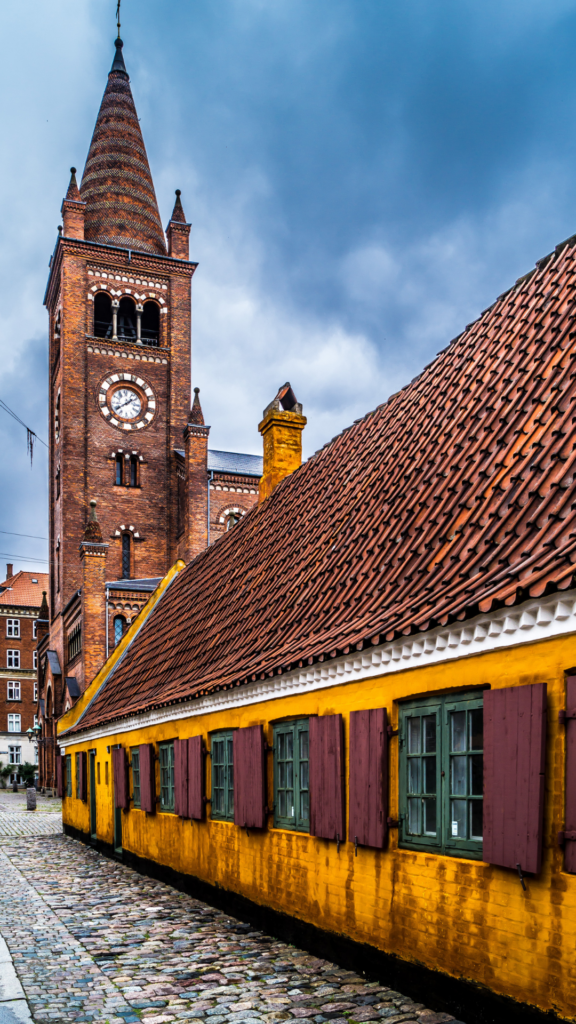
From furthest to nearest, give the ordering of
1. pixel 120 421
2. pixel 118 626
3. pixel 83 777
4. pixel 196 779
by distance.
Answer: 1. pixel 120 421
2. pixel 118 626
3. pixel 83 777
4. pixel 196 779

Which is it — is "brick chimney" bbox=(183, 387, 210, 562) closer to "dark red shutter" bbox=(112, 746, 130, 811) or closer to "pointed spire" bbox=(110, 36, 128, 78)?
"pointed spire" bbox=(110, 36, 128, 78)

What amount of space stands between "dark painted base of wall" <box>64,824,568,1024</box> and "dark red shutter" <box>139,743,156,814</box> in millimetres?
2584

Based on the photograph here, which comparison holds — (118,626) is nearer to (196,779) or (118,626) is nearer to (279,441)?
(279,441)

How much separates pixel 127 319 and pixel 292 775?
117ft

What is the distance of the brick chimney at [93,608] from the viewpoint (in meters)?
33.8

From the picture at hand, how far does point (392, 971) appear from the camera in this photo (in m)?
6.15

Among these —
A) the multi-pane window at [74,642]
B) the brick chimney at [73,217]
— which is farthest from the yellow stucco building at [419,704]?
the brick chimney at [73,217]

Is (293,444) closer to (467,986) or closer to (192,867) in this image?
(192,867)

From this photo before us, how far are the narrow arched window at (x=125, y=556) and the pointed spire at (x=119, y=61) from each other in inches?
1009

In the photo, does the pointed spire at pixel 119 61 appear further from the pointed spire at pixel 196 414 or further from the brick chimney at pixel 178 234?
the pointed spire at pixel 196 414

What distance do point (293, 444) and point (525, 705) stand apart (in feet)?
38.3

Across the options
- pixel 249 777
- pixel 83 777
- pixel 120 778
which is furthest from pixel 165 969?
pixel 83 777

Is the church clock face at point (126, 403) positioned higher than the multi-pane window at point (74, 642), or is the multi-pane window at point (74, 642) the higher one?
the church clock face at point (126, 403)

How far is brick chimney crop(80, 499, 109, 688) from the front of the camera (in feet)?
111
